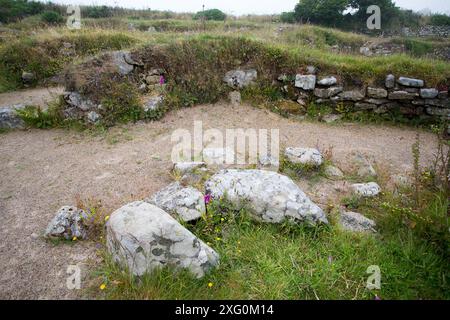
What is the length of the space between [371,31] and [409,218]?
1124 inches

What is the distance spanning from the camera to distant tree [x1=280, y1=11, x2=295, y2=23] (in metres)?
25.9

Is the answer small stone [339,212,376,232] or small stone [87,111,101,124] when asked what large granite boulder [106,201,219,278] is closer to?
small stone [339,212,376,232]

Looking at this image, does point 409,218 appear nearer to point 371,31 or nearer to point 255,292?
point 255,292

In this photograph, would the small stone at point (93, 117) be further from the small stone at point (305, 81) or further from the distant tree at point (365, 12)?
the distant tree at point (365, 12)

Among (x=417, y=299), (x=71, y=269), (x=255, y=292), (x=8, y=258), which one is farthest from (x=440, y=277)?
(x=8, y=258)

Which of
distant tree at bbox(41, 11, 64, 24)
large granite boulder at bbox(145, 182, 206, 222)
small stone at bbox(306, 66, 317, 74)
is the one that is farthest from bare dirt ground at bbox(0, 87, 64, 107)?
distant tree at bbox(41, 11, 64, 24)

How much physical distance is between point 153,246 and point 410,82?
23.9 ft

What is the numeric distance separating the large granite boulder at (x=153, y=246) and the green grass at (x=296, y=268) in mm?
92

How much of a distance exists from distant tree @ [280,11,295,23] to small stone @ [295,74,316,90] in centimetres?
2127

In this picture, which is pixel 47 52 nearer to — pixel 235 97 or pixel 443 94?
pixel 235 97

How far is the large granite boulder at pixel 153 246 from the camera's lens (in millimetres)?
2662

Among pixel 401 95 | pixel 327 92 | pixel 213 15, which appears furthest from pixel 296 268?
pixel 213 15
